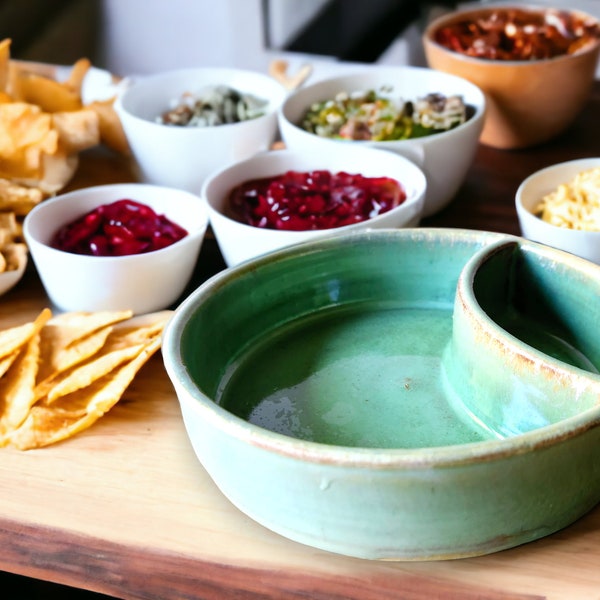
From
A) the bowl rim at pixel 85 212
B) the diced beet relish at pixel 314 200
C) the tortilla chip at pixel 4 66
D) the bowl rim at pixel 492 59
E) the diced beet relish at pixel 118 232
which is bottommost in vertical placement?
the diced beet relish at pixel 118 232

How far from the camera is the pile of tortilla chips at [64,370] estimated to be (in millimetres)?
1037

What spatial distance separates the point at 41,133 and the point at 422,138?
0.59 metres

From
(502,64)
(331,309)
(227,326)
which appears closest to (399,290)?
(331,309)

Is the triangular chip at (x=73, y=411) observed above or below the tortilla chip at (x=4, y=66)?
below

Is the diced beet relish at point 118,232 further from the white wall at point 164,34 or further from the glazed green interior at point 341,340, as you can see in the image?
the white wall at point 164,34

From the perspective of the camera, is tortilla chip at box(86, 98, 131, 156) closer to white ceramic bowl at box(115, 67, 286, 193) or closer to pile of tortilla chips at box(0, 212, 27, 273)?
white ceramic bowl at box(115, 67, 286, 193)

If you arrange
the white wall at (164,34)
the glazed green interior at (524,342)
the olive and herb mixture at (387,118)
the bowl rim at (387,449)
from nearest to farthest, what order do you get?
the bowl rim at (387,449) < the glazed green interior at (524,342) < the olive and herb mixture at (387,118) < the white wall at (164,34)

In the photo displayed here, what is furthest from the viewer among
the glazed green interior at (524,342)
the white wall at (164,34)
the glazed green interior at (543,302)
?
the white wall at (164,34)

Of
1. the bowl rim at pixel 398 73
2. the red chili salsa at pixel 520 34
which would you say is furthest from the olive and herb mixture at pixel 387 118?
the red chili salsa at pixel 520 34

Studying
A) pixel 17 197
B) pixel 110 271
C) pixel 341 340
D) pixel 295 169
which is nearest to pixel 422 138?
pixel 295 169

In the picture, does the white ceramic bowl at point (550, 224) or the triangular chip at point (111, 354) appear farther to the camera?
the white ceramic bowl at point (550, 224)

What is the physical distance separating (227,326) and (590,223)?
522 millimetres

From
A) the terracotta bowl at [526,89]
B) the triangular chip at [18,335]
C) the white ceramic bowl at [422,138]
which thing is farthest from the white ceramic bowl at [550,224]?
the triangular chip at [18,335]

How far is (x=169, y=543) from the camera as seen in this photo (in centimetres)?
89
